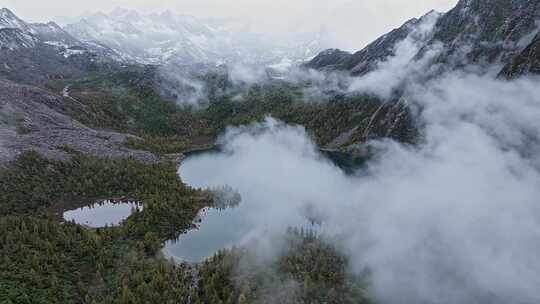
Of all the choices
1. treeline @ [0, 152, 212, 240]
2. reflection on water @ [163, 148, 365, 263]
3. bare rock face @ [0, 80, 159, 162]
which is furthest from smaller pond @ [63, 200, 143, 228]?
bare rock face @ [0, 80, 159, 162]

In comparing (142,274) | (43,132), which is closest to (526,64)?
(142,274)

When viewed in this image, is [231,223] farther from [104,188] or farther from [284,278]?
[104,188]

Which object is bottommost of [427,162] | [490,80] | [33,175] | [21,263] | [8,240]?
[21,263]

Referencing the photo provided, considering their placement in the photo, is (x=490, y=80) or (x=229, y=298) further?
(x=490, y=80)

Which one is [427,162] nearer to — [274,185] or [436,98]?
[436,98]

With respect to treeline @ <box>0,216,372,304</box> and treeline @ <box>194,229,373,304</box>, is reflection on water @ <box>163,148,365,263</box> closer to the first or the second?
treeline @ <box>0,216,372,304</box>

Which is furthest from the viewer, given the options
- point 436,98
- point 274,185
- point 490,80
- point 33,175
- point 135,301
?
point 436,98

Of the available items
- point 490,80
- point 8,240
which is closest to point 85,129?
point 8,240

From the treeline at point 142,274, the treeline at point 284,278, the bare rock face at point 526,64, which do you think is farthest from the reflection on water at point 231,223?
the bare rock face at point 526,64
